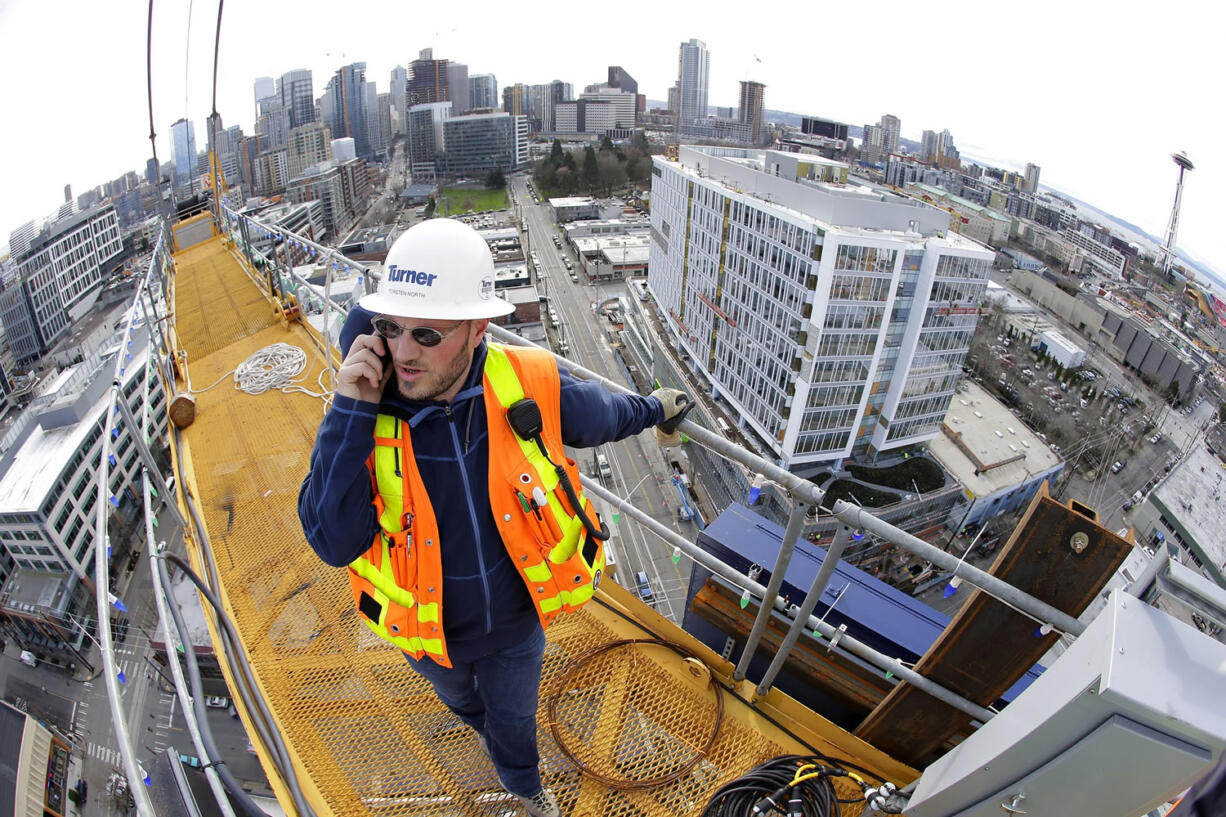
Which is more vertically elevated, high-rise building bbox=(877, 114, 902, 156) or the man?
high-rise building bbox=(877, 114, 902, 156)

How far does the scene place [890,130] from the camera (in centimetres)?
8262

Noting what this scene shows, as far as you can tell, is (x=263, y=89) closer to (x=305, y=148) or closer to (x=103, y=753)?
(x=305, y=148)

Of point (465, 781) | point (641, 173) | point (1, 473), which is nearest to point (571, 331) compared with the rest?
point (1, 473)

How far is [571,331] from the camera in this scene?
29.3 meters

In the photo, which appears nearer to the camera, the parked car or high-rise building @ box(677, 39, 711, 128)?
the parked car

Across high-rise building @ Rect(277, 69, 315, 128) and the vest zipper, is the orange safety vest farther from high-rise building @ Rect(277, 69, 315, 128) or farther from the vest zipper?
high-rise building @ Rect(277, 69, 315, 128)

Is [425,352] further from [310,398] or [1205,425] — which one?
[1205,425]

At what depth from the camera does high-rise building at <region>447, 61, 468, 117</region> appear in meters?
78.8

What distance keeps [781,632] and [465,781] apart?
259cm

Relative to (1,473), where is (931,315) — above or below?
above

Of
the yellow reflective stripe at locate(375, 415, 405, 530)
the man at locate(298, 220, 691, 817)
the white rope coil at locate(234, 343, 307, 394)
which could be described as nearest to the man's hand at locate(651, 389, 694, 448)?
the man at locate(298, 220, 691, 817)

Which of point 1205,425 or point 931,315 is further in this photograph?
point 1205,425

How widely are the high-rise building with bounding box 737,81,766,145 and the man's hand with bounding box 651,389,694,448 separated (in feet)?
286

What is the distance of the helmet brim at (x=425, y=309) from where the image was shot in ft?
4.82
